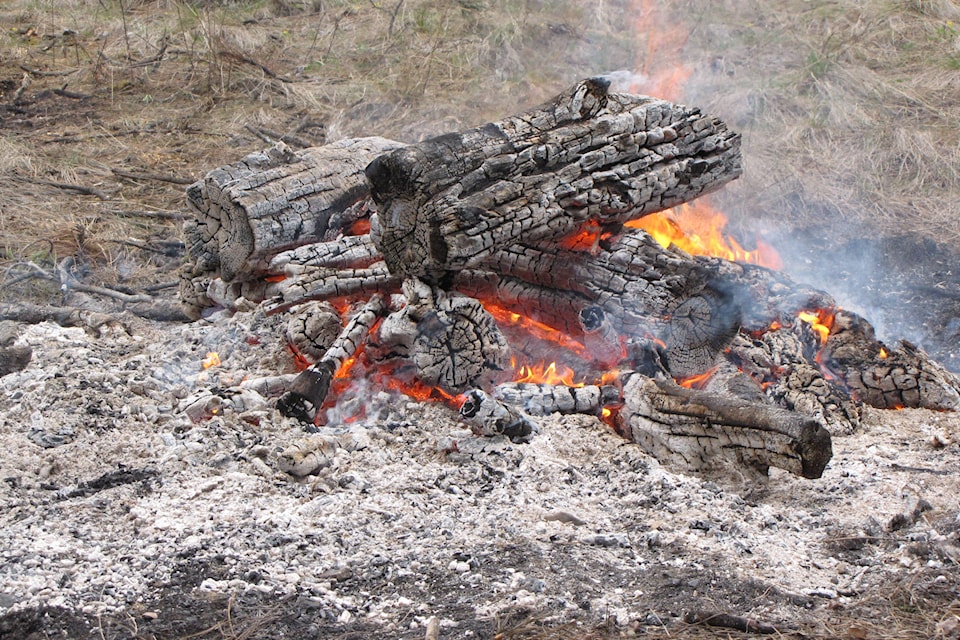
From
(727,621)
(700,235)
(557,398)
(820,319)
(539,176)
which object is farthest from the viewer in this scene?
(700,235)

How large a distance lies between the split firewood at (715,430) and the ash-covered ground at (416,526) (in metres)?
0.11

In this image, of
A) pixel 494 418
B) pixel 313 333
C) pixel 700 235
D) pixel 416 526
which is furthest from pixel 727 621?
pixel 700 235

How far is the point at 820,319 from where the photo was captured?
5.21m

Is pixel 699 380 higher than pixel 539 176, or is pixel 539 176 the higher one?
pixel 539 176

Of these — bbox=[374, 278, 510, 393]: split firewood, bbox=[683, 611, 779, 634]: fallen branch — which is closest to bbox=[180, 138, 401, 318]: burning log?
bbox=[374, 278, 510, 393]: split firewood

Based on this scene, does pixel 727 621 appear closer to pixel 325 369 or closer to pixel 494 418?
pixel 494 418

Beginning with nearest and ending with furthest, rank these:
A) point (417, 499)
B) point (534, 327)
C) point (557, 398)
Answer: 1. point (417, 499)
2. point (557, 398)
3. point (534, 327)

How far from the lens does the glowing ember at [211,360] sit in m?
4.93

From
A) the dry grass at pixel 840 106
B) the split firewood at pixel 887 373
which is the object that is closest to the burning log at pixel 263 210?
the split firewood at pixel 887 373

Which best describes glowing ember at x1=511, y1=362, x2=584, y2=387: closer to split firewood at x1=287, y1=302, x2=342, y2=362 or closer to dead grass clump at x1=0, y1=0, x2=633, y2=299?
split firewood at x1=287, y1=302, x2=342, y2=362

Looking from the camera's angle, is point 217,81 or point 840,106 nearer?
point 840,106

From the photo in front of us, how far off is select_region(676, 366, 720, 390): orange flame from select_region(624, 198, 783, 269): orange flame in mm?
840

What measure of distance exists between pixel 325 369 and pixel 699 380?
1.82 metres

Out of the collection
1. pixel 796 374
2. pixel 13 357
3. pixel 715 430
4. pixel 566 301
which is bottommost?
pixel 13 357
